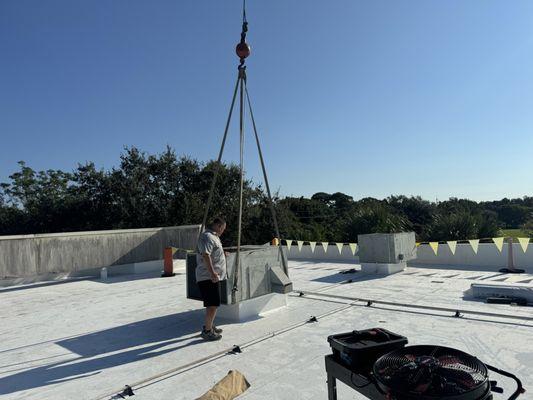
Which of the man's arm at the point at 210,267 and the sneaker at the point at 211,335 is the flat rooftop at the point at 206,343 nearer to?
the sneaker at the point at 211,335

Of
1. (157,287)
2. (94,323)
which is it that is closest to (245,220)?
Result: (157,287)

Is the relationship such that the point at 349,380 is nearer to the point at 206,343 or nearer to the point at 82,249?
the point at 206,343

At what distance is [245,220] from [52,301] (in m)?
14.0

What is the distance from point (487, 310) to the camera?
5.53 metres

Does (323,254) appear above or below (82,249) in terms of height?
below

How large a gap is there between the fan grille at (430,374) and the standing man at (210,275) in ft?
9.64

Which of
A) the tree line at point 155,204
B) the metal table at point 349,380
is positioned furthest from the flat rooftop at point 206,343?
the tree line at point 155,204

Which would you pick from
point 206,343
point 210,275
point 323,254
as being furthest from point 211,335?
point 323,254

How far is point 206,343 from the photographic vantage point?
4637 millimetres

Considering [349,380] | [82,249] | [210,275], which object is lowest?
[349,380]

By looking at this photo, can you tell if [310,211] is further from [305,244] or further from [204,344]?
[204,344]

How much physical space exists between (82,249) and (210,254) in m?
7.48

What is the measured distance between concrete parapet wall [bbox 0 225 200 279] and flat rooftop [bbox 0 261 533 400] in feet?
5.38

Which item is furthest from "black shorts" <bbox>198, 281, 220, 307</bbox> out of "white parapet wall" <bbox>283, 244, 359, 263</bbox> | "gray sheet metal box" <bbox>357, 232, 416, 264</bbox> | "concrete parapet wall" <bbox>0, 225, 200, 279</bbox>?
"white parapet wall" <bbox>283, 244, 359, 263</bbox>
